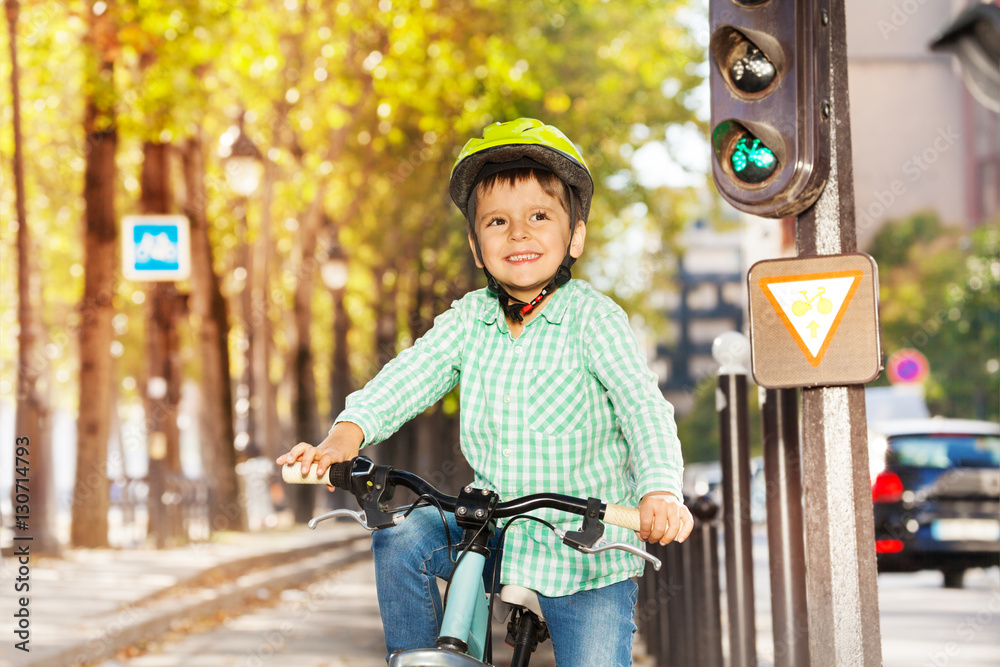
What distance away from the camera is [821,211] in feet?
13.5

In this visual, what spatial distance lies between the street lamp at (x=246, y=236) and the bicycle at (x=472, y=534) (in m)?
15.3

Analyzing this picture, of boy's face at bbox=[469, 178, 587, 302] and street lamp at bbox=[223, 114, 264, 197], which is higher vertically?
street lamp at bbox=[223, 114, 264, 197]

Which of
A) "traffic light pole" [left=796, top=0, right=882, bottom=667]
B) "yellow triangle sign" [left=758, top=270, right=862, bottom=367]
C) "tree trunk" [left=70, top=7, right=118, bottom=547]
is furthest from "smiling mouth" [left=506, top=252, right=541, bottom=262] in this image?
"tree trunk" [left=70, top=7, right=118, bottom=547]

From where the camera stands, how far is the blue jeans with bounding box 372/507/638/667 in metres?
2.77

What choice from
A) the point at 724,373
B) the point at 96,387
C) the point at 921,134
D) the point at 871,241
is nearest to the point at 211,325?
the point at 96,387

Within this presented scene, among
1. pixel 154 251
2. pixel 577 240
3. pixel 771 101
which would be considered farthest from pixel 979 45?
pixel 154 251

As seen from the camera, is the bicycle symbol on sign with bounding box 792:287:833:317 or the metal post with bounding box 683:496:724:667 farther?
the metal post with bounding box 683:496:724:667

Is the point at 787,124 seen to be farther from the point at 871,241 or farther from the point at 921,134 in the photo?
the point at 921,134

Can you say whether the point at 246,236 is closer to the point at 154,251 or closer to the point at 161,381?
the point at 161,381

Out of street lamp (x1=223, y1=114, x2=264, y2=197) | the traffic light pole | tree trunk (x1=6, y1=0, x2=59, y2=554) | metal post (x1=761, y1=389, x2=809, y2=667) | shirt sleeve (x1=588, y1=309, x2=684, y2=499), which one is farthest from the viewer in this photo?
street lamp (x1=223, y1=114, x2=264, y2=197)

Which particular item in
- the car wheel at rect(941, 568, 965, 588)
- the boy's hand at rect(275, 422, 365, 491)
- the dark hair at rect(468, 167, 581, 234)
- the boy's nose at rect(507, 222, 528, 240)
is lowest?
the car wheel at rect(941, 568, 965, 588)

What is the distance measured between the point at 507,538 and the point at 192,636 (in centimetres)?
724

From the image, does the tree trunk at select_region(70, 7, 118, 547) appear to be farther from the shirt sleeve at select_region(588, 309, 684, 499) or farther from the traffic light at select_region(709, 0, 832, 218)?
the shirt sleeve at select_region(588, 309, 684, 499)

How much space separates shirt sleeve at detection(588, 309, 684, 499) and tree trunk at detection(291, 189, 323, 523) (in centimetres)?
1896
